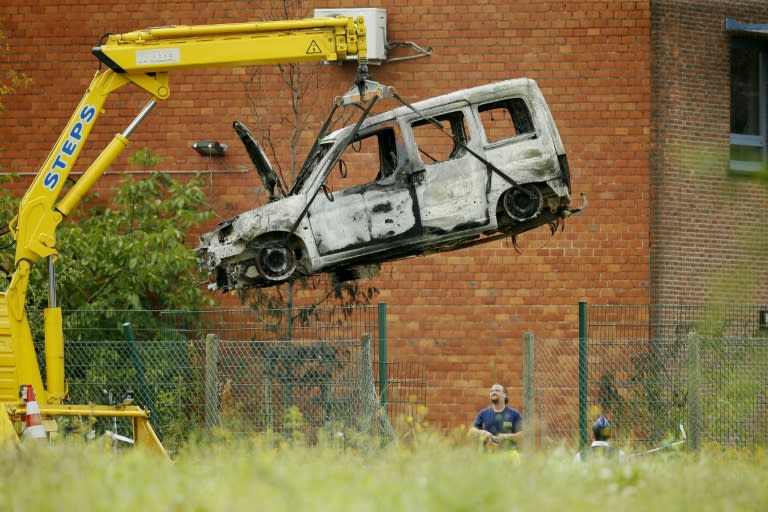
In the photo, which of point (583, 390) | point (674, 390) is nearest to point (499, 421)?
point (583, 390)

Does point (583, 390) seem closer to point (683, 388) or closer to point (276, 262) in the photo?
point (683, 388)

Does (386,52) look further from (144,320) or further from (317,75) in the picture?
(144,320)

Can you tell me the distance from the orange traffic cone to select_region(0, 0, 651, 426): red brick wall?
8.48 meters

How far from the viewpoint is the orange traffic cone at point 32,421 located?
34.0 feet

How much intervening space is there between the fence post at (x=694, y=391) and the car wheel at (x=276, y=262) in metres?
4.54

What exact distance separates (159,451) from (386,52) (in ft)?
31.2

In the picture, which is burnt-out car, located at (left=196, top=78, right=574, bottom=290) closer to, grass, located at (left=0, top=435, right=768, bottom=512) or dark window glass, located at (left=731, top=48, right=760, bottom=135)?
grass, located at (left=0, top=435, right=768, bottom=512)

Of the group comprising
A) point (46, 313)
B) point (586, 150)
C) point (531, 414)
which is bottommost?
point (531, 414)

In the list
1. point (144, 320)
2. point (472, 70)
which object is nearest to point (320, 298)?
point (144, 320)

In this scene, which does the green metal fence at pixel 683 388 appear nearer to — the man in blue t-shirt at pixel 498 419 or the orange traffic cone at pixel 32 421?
the man in blue t-shirt at pixel 498 419

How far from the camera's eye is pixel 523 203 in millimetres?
12828

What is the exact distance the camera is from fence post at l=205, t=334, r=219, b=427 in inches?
550

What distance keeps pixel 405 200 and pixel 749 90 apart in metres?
10.3

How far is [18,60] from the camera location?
20.1 meters
